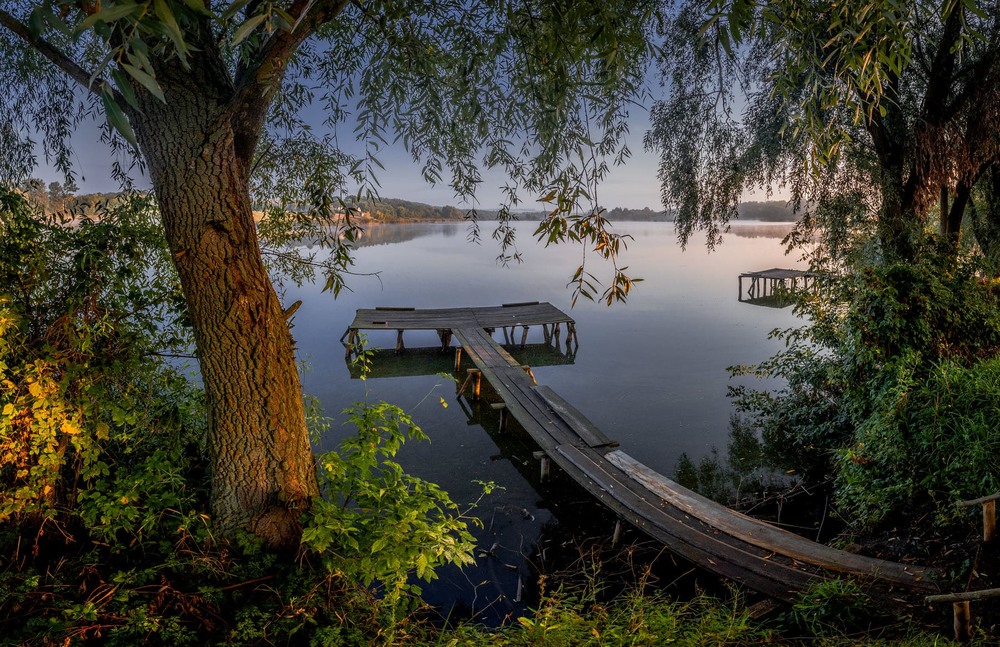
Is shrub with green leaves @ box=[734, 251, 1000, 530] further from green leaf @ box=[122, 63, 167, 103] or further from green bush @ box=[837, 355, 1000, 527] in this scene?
green leaf @ box=[122, 63, 167, 103]

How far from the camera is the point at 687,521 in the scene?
15.4 ft

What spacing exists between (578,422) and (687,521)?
2.42 metres

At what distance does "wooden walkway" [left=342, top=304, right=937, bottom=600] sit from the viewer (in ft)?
12.3

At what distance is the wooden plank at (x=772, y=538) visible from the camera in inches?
139

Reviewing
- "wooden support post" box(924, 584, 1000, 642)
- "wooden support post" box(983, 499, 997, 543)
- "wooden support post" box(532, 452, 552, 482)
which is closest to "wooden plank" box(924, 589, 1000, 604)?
"wooden support post" box(924, 584, 1000, 642)

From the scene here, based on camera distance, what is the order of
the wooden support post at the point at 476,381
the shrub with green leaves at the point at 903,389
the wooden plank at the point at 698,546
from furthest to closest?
1. the wooden support post at the point at 476,381
2. the shrub with green leaves at the point at 903,389
3. the wooden plank at the point at 698,546

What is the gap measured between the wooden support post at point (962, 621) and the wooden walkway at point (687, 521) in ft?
2.55

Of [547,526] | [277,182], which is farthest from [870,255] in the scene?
[277,182]

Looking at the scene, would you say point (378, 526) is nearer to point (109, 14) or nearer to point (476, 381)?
point (109, 14)

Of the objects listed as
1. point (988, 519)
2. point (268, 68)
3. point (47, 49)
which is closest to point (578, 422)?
point (988, 519)

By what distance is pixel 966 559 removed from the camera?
306 cm

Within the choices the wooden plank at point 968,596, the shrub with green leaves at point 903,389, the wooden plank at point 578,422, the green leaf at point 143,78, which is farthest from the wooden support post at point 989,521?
the green leaf at point 143,78

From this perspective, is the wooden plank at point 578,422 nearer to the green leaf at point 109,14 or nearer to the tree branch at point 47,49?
the tree branch at point 47,49

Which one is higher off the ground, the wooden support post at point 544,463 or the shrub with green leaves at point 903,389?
the shrub with green leaves at point 903,389
